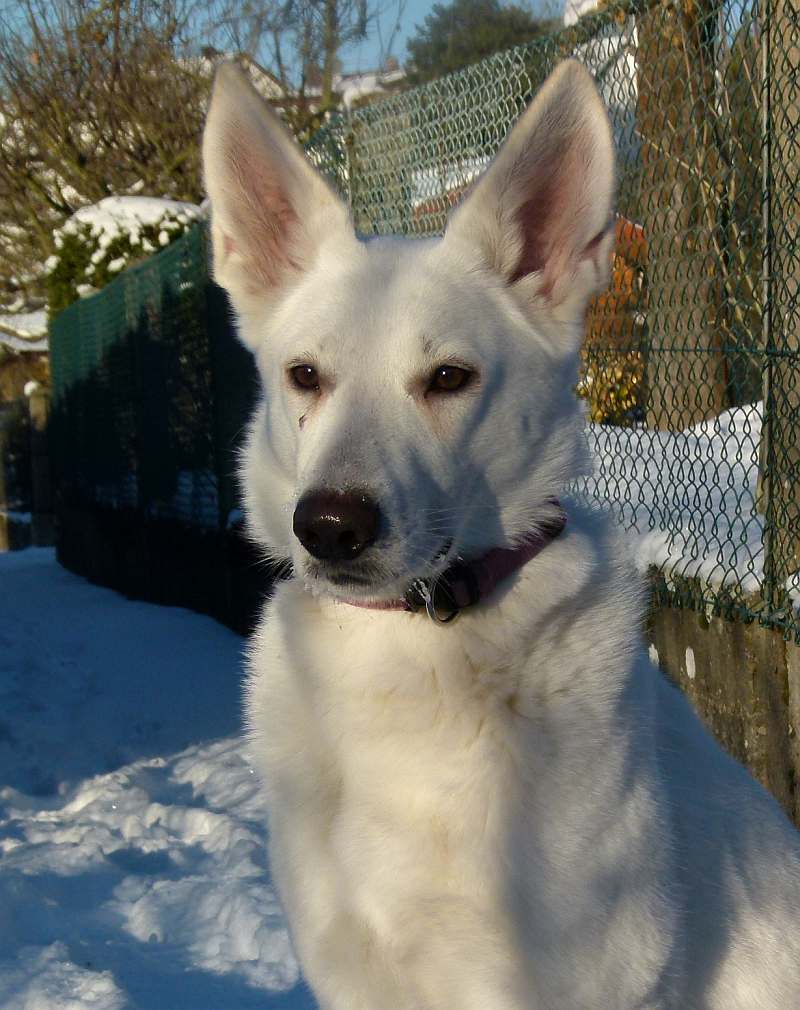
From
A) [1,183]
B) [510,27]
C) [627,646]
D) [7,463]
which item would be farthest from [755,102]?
[510,27]

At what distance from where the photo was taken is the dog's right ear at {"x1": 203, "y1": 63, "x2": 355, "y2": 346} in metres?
2.55

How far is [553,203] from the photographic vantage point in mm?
2582

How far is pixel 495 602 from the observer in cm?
245

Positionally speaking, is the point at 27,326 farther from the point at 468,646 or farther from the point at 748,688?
the point at 468,646

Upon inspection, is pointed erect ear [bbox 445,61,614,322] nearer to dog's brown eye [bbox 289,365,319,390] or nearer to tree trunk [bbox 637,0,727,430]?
dog's brown eye [bbox 289,365,319,390]

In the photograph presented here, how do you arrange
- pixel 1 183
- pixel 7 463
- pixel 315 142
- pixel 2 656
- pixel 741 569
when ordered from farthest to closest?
pixel 1 183 < pixel 7 463 < pixel 2 656 < pixel 315 142 < pixel 741 569

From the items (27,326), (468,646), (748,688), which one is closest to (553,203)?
(468,646)

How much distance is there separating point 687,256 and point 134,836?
10.1 ft

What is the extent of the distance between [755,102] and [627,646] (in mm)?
2614

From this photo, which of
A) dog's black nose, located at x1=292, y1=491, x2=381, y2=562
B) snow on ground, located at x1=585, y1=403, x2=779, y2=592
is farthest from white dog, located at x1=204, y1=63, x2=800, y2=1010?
snow on ground, located at x1=585, y1=403, x2=779, y2=592

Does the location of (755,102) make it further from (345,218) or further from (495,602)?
(495,602)

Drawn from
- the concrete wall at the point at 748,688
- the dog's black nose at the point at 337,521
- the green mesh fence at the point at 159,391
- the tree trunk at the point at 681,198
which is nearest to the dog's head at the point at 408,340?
the dog's black nose at the point at 337,521

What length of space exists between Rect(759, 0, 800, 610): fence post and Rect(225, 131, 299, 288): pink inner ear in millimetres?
1957

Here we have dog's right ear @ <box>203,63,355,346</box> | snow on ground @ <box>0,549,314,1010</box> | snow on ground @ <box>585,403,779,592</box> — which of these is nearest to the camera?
dog's right ear @ <box>203,63,355,346</box>
